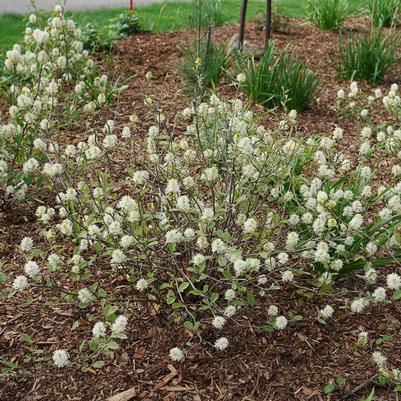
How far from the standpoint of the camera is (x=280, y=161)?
302 centimetres

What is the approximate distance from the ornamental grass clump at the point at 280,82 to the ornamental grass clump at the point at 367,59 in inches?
34.2

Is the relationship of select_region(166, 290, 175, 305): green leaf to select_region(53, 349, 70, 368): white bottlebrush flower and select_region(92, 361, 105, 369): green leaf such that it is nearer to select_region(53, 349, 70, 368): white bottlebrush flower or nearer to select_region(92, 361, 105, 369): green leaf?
select_region(92, 361, 105, 369): green leaf

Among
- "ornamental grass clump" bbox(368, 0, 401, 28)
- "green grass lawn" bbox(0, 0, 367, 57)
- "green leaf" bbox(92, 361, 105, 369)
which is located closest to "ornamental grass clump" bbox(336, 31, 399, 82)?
"ornamental grass clump" bbox(368, 0, 401, 28)

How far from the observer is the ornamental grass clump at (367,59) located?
588cm

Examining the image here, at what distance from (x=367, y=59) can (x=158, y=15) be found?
3.72 metres

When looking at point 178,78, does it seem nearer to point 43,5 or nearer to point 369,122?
point 369,122

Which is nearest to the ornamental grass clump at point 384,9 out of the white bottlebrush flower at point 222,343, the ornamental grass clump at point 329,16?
the ornamental grass clump at point 329,16

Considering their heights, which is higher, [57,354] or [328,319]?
Result: [57,354]

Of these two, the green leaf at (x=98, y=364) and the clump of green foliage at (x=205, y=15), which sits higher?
the clump of green foliage at (x=205, y=15)

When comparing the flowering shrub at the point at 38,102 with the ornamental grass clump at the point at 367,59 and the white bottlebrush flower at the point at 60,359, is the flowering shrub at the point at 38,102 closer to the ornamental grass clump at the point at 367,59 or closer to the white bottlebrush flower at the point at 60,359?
the white bottlebrush flower at the point at 60,359

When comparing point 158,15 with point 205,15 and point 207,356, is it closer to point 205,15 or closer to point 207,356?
point 205,15

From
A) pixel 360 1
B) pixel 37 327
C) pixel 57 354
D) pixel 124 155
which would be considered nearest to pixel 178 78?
pixel 124 155

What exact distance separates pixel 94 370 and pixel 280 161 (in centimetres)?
126

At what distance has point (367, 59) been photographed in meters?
5.91
